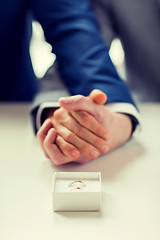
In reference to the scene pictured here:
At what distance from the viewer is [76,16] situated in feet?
3.15

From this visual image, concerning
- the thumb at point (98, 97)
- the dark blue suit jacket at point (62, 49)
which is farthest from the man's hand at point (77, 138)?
the dark blue suit jacket at point (62, 49)

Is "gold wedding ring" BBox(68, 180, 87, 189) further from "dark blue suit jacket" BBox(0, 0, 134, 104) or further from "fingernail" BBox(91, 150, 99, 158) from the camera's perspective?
"dark blue suit jacket" BBox(0, 0, 134, 104)

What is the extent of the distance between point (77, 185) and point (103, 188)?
0.06m

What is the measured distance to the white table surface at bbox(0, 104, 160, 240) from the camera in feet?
1.60

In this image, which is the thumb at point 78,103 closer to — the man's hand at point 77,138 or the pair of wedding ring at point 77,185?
the man's hand at point 77,138

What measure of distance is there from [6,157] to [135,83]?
0.58 metres

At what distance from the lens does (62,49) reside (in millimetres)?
921

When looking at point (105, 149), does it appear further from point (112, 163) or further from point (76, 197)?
point (76, 197)

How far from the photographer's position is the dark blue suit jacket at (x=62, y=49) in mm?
849

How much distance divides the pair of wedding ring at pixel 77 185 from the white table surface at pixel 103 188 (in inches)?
1.6

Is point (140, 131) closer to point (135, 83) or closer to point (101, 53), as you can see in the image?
point (101, 53)

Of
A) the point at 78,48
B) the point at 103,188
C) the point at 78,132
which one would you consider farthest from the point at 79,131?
the point at 78,48

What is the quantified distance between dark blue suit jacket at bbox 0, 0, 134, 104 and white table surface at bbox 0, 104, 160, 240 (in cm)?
16

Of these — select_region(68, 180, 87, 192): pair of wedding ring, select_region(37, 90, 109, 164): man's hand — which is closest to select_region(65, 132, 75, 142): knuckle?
select_region(37, 90, 109, 164): man's hand
